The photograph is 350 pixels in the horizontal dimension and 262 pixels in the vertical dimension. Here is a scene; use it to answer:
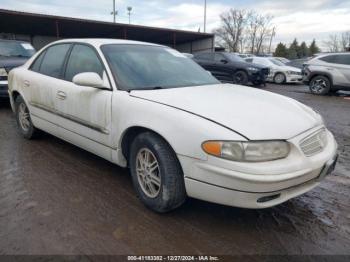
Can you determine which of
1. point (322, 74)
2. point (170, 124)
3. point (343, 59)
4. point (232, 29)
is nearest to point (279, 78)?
point (322, 74)

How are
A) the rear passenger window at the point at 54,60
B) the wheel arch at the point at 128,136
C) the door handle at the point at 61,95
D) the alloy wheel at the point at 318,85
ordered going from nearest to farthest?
the wheel arch at the point at 128,136
the door handle at the point at 61,95
the rear passenger window at the point at 54,60
the alloy wheel at the point at 318,85

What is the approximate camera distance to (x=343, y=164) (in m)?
4.18

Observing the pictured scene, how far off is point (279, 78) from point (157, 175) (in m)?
15.1

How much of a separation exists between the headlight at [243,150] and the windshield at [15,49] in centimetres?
754

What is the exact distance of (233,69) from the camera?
539 inches

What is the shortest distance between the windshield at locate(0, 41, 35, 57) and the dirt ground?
547cm

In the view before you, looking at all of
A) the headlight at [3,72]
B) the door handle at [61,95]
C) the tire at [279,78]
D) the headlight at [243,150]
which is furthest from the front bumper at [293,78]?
the headlight at [243,150]

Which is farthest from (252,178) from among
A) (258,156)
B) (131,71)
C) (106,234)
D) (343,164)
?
(343,164)

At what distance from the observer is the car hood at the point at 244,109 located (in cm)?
236

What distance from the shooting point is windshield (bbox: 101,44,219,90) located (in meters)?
3.19

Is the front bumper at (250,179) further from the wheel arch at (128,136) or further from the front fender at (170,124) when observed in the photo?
the wheel arch at (128,136)

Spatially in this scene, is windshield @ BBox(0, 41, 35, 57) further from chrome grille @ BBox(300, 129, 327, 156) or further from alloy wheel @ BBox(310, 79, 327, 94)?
alloy wheel @ BBox(310, 79, 327, 94)

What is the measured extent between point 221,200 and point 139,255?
2.37 ft

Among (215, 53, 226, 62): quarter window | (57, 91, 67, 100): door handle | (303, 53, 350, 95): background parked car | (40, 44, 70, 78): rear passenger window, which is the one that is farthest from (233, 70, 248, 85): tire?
(57, 91, 67, 100): door handle
